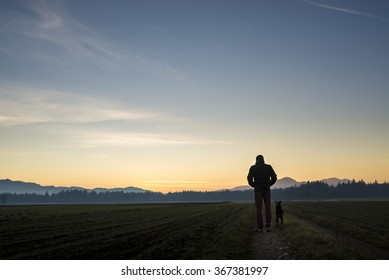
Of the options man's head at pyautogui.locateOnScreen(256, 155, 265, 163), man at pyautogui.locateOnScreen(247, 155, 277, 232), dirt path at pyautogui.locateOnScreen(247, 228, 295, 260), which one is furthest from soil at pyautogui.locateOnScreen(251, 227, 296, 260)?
man's head at pyautogui.locateOnScreen(256, 155, 265, 163)

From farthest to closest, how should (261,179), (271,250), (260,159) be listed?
1. (260,159)
2. (261,179)
3. (271,250)

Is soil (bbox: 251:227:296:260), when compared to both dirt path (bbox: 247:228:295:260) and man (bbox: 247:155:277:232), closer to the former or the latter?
dirt path (bbox: 247:228:295:260)

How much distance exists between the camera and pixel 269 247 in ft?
38.3

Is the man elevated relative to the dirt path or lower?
elevated

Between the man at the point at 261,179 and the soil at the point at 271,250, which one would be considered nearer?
the soil at the point at 271,250

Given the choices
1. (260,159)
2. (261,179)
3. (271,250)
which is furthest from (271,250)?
(260,159)

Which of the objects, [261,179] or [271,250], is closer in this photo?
[271,250]

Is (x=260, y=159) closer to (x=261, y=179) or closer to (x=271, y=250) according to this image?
(x=261, y=179)

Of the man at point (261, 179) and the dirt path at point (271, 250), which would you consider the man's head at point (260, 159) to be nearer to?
the man at point (261, 179)

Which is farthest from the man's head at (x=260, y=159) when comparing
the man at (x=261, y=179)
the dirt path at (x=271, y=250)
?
the dirt path at (x=271, y=250)

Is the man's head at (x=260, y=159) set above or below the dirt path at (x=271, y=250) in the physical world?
above

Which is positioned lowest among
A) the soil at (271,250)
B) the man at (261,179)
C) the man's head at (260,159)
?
the soil at (271,250)
